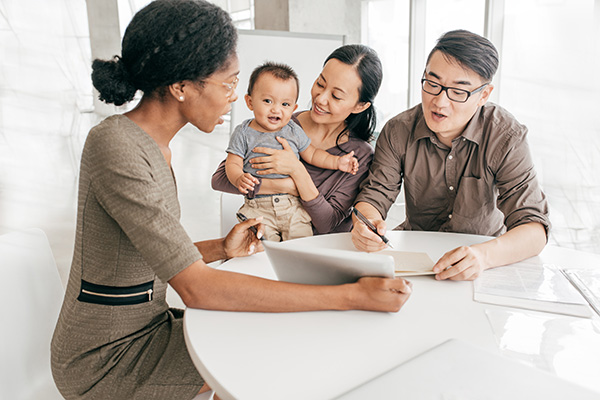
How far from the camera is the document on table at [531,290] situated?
3.83 ft

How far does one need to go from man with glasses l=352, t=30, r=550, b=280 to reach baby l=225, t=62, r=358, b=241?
206 millimetres

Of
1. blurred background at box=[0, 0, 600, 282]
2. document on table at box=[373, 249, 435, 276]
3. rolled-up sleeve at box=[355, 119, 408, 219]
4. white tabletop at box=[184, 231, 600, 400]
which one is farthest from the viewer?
blurred background at box=[0, 0, 600, 282]

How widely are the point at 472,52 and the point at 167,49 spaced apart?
1.06m

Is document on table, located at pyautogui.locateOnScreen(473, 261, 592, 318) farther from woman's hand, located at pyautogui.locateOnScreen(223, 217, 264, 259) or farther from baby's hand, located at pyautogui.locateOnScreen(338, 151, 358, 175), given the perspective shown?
baby's hand, located at pyautogui.locateOnScreen(338, 151, 358, 175)

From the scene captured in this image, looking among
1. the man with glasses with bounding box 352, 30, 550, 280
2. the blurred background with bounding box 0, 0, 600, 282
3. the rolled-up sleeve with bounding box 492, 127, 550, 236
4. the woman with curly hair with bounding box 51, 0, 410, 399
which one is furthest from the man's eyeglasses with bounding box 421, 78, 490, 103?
the blurred background with bounding box 0, 0, 600, 282

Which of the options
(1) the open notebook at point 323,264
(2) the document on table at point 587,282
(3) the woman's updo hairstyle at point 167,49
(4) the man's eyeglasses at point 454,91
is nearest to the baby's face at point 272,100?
(4) the man's eyeglasses at point 454,91

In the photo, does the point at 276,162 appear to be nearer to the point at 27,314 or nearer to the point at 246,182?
the point at 246,182

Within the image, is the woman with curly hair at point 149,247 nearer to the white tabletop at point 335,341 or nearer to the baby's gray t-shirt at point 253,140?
the white tabletop at point 335,341

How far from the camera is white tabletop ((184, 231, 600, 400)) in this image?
0.87 meters

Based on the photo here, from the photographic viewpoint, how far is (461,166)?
188 cm

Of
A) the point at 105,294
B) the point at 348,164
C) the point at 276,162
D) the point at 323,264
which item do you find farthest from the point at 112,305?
the point at 348,164

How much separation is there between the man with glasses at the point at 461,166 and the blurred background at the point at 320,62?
1675mm

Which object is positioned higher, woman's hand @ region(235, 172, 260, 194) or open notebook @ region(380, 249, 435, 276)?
woman's hand @ region(235, 172, 260, 194)

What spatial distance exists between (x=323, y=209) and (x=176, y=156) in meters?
5.98
